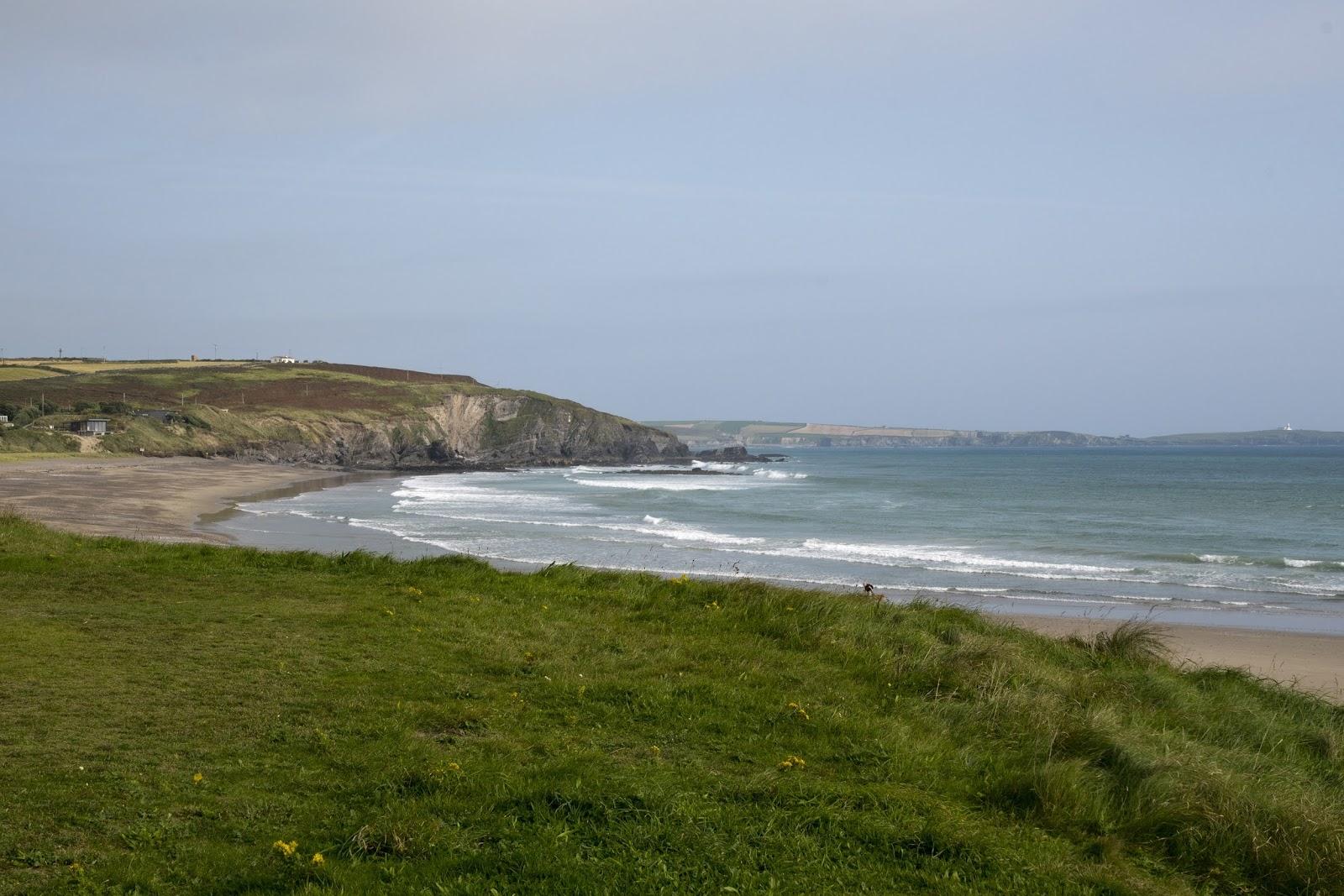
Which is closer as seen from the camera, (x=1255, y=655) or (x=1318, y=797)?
(x=1318, y=797)

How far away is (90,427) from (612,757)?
3506 inches

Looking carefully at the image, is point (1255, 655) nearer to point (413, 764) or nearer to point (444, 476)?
point (413, 764)

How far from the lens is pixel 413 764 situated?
5930mm

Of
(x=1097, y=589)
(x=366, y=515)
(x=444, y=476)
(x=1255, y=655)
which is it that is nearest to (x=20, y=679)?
(x=1255, y=655)

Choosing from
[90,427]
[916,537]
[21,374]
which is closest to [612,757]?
[916,537]

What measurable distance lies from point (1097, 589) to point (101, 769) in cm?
2510

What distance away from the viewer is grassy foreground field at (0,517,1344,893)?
493 cm

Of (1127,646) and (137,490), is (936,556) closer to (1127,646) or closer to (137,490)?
(1127,646)

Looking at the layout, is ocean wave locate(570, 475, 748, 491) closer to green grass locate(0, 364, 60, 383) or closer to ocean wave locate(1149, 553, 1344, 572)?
ocean wave locate(1149, 553, 1344, 572)

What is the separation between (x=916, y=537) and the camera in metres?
39.0

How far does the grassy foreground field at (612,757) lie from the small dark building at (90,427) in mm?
80851

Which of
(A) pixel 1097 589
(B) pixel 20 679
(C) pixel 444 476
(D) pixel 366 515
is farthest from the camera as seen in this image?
(C) pixel 444 476

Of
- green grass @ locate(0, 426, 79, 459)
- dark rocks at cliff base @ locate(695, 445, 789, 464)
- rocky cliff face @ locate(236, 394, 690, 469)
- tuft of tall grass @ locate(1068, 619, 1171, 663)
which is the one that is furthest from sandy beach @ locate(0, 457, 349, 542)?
dark rocks at cliff base @ locate(695, 445, 789, 464)

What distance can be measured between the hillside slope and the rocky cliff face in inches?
5.5
